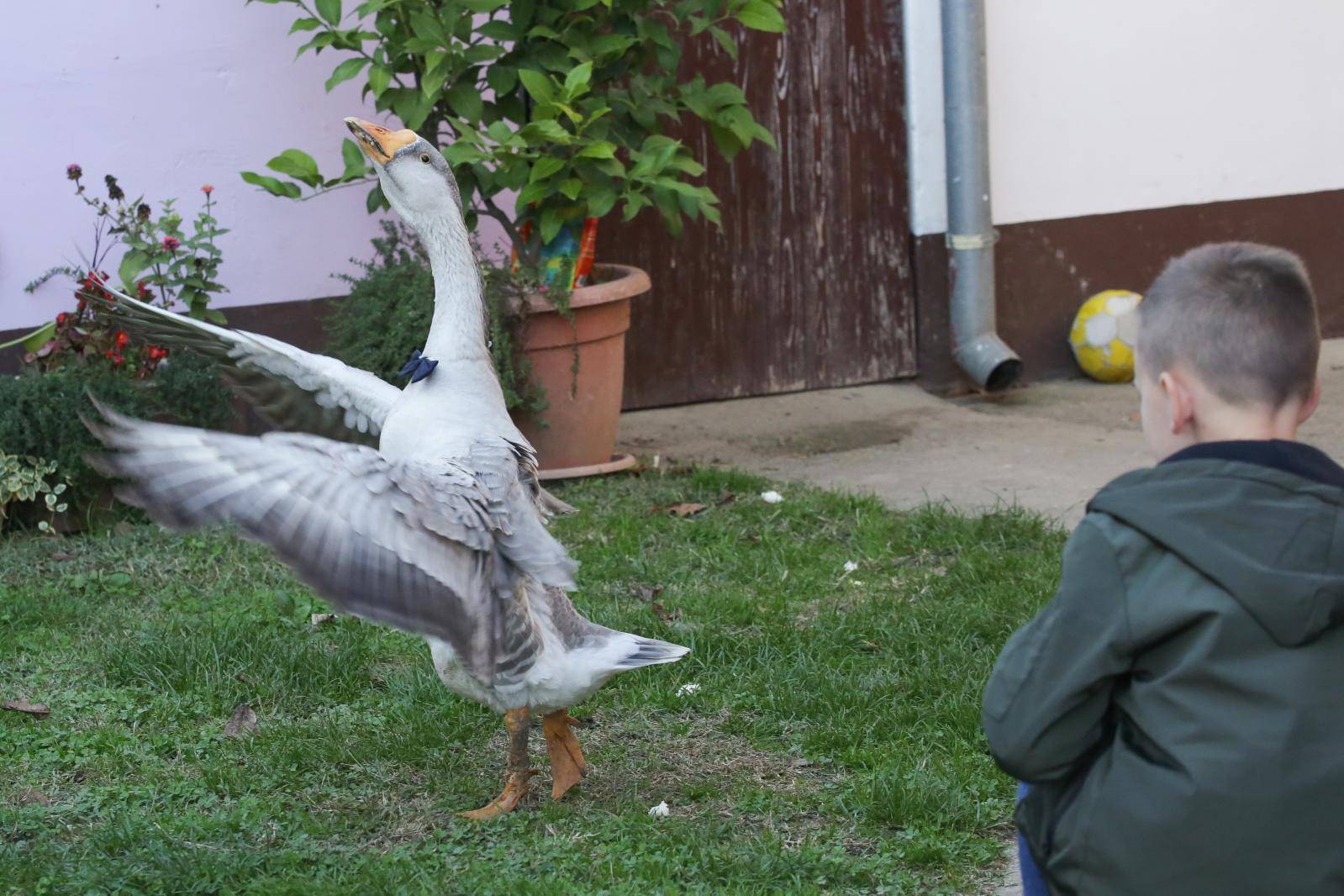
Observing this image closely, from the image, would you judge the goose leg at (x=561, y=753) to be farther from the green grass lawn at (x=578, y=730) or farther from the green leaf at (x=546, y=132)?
the green leaf at (x=546, y=132)

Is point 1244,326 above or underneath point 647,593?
above

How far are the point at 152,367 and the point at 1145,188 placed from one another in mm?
5194

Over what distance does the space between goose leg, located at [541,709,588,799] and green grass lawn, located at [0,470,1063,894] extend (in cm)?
6

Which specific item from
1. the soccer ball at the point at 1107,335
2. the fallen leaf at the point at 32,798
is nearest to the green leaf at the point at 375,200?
the fallen leaf at the point at 32,798

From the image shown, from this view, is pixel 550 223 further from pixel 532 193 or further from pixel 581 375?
pixel 581 375

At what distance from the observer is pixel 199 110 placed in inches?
251

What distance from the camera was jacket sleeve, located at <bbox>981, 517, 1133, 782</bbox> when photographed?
1889 mm

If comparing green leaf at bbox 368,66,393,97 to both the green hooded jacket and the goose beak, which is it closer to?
the goose beak

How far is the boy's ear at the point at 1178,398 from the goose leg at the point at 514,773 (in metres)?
1.84

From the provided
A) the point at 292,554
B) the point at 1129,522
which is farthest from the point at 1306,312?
the point at 292,554

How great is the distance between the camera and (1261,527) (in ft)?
6.04

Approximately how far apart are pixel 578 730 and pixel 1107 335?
4.58 metres

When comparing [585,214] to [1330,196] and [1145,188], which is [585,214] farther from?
[1330,196]

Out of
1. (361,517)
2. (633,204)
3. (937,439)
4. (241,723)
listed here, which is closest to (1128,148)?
(937,439)
